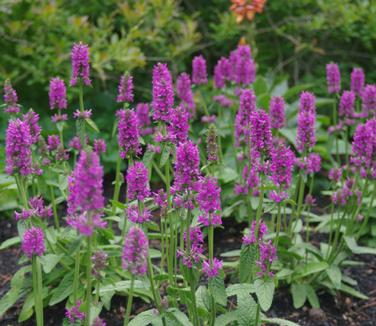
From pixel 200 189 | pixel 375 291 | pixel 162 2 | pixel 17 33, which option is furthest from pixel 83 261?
pixel 162 2

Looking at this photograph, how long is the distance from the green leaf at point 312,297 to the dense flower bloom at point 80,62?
6.13 feet

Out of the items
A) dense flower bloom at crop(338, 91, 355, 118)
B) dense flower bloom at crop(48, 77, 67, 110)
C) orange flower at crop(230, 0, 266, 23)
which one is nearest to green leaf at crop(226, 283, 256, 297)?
dense flower bloom at crop(48, 77, 67, 110)

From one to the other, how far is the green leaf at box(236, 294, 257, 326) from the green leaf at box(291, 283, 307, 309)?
90 centimetres

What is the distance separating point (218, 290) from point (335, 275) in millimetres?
1380

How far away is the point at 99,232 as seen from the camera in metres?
3.71

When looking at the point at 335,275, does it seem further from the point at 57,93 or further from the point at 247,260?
the point at 57,93

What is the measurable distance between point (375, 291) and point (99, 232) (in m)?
1.86

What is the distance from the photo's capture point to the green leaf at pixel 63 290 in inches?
138

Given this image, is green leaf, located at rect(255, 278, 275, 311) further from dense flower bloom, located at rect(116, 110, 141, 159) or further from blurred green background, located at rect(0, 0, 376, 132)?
blurred green background, located at rect(0, 0, 376, 132)

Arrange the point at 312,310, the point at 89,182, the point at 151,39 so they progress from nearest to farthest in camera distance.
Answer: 1. the point at 89,182
2. the point at 312,310
3. the point at 151,39

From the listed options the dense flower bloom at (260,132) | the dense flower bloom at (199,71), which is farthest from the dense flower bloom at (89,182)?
the dense flower bloom at (199,71)

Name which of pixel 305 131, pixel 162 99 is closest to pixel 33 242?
pixel 162 99

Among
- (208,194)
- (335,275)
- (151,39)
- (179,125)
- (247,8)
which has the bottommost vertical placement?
(335,275)

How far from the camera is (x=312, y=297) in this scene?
3840mm
